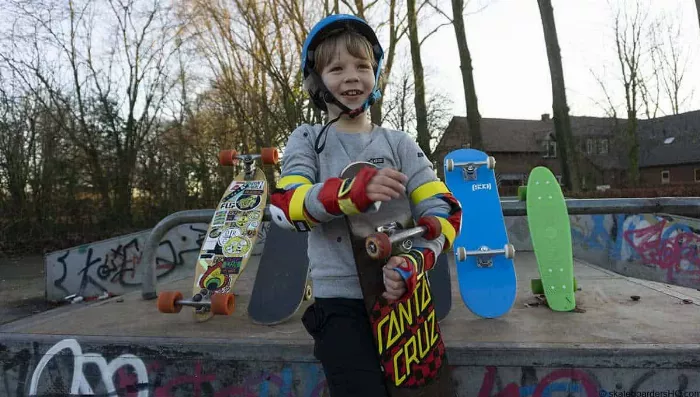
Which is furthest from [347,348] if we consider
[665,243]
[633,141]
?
[633,141]

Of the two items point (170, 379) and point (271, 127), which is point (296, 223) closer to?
point (170, 379)

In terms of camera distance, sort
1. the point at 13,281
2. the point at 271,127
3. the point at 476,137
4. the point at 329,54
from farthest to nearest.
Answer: the point at 271,127
the point at 476,137
the point at 13,281
the point at 329,54

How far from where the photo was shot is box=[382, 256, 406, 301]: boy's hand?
1.21 meters

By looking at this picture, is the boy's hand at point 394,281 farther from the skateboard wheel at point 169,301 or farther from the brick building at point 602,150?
the brick building at point 602,150

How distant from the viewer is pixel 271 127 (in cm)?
1471

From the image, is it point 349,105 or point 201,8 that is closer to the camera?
point 349,105

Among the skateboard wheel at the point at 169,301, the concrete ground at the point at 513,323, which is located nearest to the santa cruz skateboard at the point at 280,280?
the concrete ground at the point at 513,323

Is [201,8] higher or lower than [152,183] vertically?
higher

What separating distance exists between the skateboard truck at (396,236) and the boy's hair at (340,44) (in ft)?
2.01

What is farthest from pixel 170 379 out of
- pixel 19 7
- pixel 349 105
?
pixel 19 7

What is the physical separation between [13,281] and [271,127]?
27.0 ft

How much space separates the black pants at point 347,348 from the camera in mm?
1338

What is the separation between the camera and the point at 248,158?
3.88 m

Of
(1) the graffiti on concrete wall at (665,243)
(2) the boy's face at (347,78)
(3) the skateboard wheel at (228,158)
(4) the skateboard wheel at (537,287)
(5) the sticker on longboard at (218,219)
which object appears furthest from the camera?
(1) the graffiti on concrete wall at (665,243)
